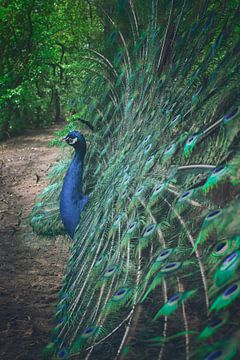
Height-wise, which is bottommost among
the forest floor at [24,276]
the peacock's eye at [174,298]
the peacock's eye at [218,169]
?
the forest floor at [24,276]

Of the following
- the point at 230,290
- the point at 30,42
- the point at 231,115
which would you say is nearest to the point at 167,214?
the point at 231,115

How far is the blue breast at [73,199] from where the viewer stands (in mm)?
3688

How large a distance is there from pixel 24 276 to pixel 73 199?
0.83 meters

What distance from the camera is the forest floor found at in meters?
2.90

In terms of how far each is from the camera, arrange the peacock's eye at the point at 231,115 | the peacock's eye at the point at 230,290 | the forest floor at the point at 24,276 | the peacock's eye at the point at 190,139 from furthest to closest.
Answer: the forest floor at the point at 24,276 → the peacock's eye at the point at 190,139 → the peacock's eye at the point at 231,115 → the peacock's eye at the point at 230,290

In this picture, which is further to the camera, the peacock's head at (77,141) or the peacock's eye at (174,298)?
the peacock's head at (77,141)

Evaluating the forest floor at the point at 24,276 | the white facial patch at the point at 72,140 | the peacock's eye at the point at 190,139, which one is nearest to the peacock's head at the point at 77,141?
the white facial patch at the point at 72,140

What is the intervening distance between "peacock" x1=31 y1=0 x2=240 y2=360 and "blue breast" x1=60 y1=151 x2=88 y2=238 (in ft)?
0.14

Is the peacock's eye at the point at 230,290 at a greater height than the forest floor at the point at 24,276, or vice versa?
the peacock's eye at the point at 230,290

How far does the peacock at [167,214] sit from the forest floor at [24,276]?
0.36 metres

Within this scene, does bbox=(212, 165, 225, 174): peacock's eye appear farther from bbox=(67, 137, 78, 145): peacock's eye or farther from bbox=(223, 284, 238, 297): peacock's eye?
bbox=(67, 137, 78, 145): peacock's eye

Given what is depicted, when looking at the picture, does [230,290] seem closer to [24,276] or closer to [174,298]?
[174,298]

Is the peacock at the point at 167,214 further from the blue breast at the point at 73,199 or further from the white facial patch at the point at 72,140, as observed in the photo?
the white facial patch at the point at 72,140

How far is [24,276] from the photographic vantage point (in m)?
3.90
